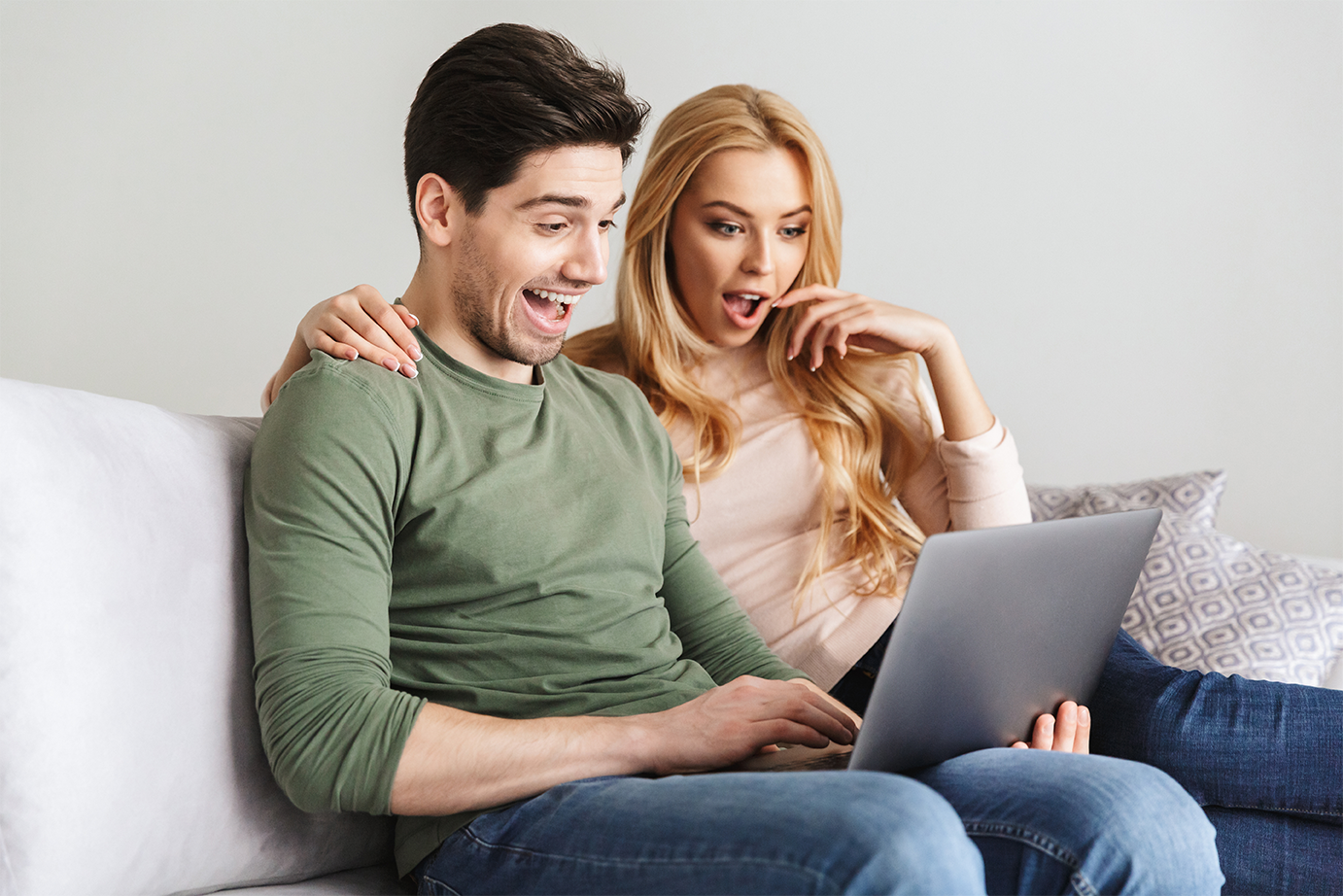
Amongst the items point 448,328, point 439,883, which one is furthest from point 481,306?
point 439,883

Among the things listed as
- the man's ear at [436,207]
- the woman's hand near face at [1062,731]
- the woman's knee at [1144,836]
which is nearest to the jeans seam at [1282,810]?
the woman's hand near face at [1062,731]

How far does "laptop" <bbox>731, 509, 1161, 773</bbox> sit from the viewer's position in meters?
0.85

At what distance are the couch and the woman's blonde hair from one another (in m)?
0.72

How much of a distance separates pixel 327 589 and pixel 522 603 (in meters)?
0.23

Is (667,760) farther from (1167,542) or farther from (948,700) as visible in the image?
(1167,542)

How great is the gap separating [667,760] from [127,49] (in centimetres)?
217

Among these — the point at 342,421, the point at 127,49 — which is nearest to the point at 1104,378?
the point at 342,421

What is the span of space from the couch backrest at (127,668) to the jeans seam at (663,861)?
251 millimetres

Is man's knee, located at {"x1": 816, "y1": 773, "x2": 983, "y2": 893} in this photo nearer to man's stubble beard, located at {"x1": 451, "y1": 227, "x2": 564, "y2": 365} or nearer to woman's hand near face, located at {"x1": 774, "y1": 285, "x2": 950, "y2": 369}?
man's stubble beard, located at {"x1": 451, "y1": 227, "x2": 564, "y2": 365}

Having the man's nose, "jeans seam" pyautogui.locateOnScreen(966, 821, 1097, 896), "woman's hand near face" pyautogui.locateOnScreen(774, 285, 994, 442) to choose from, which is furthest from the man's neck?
"jeans seam" pyautogui.locateOnScreen(966, 821, 1097, 896)

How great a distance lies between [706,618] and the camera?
Answer: 135 cm

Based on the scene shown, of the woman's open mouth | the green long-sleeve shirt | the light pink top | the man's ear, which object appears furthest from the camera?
the woman's open mouth

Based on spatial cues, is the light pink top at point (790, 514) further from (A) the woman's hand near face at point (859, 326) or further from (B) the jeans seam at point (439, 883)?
(B) the jeans seam at point (439, 883)

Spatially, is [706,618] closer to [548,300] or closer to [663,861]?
[548,300]
